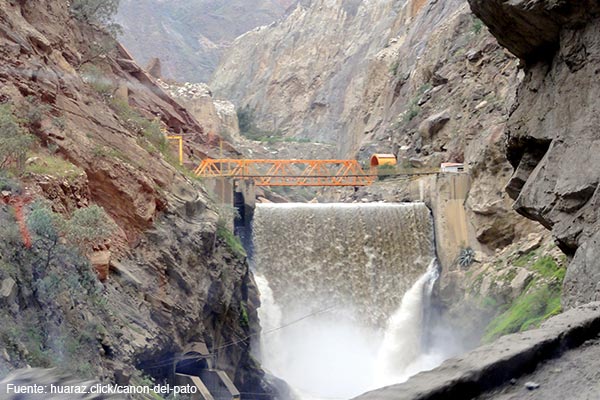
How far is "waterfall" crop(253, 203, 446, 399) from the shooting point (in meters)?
22.0

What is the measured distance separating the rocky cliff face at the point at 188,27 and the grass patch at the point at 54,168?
7956cm

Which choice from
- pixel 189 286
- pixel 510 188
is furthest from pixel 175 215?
pixel 510 188

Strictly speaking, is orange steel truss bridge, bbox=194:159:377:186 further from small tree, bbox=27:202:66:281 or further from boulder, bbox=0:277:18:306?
boulder, bbox=0:277:18:306

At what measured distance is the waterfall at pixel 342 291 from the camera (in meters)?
22.0

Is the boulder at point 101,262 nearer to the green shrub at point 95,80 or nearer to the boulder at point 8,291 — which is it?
the boulder at point 8,291

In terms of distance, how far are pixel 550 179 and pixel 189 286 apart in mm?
8044

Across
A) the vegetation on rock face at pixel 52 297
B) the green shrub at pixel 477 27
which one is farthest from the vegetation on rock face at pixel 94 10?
the green shrub at pixel 477 27

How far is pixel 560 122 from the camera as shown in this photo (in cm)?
793

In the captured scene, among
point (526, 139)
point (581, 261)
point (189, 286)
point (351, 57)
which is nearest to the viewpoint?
point (581, 261)

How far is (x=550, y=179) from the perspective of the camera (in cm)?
786

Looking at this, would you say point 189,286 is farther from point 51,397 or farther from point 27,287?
point 51,397

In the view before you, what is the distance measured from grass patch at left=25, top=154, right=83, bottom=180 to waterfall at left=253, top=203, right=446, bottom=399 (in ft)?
40.0

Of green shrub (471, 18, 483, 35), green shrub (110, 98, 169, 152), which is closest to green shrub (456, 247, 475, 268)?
green shrub (110, 98, 169, 152)

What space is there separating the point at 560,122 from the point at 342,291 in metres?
16.5
